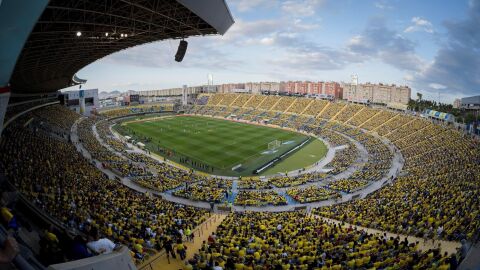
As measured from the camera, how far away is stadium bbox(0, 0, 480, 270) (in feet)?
31.4

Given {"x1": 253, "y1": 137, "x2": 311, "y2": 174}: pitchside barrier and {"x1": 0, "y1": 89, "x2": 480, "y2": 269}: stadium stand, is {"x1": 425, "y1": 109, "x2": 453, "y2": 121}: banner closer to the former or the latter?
{"x1": 0, "y1": 89, "x2": 480, "y2": 269}: stadium stand

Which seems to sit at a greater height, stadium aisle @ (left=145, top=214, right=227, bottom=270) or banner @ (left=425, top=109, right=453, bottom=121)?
banner @ (left=425, top=109, right=453, bottom=121)

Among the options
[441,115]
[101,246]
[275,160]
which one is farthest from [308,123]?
[101,246]

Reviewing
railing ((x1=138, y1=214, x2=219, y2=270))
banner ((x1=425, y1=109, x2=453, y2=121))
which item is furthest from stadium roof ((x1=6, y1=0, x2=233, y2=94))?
banner ((x1=425, y1=109, x2=453, y2=121))

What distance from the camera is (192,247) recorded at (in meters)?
13.7

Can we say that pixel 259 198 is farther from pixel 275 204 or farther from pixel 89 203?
pixel 89 203

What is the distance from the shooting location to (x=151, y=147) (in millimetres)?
48281

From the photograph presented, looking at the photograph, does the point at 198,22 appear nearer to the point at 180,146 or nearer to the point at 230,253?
the point at 230,253

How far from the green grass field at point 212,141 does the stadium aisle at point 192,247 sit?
18658mm

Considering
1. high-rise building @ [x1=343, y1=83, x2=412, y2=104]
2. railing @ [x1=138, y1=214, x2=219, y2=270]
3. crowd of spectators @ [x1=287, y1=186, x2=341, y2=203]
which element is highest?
high-rise building @ [x1=343, y1=83, x2=412, y2=104]

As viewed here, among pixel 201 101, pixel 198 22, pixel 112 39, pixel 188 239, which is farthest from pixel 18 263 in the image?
pixel 201 101

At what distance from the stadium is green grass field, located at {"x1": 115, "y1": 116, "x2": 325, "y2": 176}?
0.52 metres

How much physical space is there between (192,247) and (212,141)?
131 feet

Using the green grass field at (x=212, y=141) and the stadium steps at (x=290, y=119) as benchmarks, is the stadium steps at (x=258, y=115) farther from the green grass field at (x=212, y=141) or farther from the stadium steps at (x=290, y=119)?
the stadium steps at (x=290, y=119)
